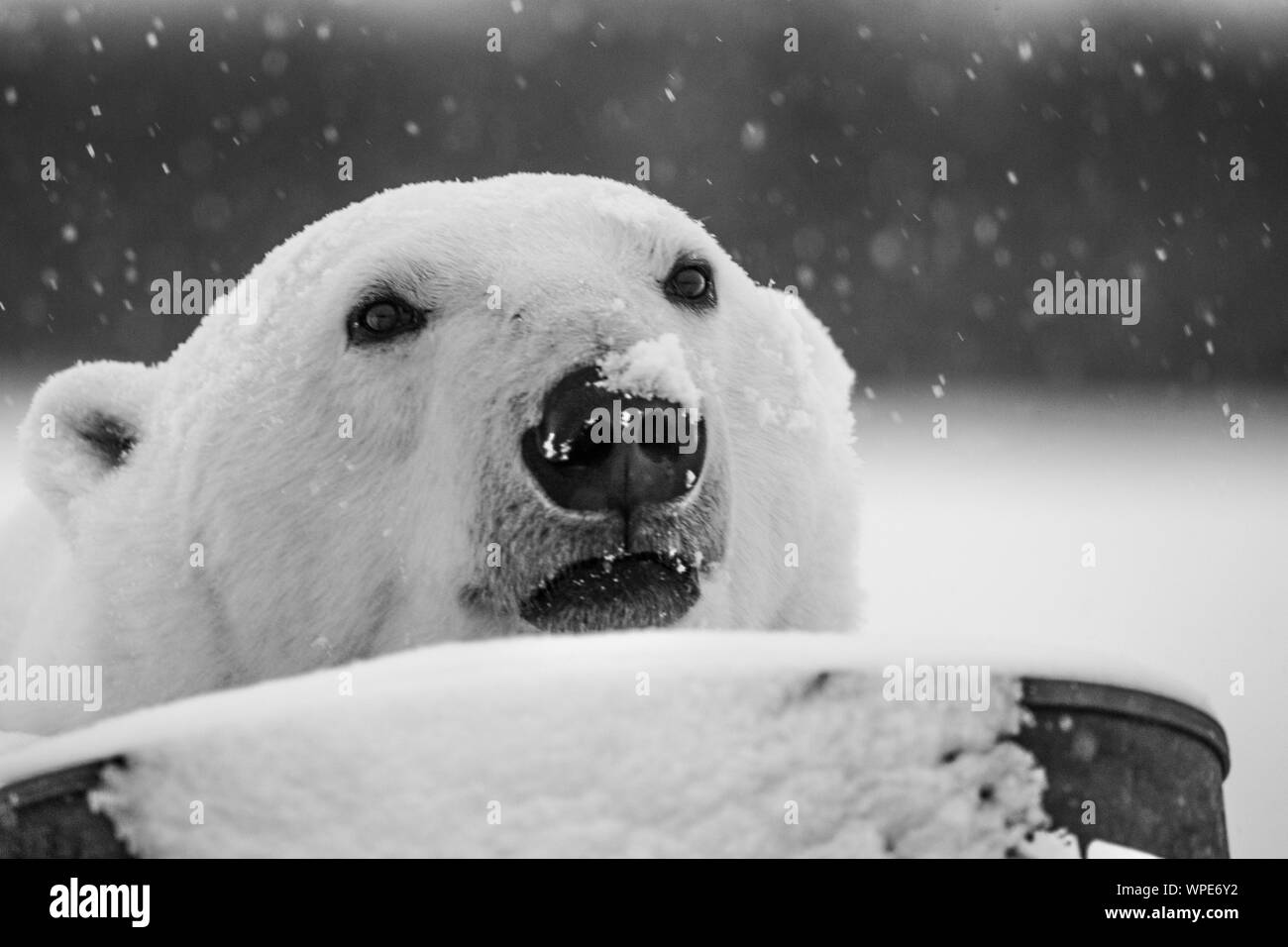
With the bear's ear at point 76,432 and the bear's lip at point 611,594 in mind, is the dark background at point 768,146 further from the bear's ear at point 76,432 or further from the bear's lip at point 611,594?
the bear's lip at point 611,594

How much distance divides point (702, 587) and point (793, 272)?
5257 millimetres

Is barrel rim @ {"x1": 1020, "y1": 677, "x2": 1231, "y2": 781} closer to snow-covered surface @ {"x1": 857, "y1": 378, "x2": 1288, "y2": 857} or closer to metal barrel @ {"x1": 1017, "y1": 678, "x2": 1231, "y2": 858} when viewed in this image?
metal barrel @ {"x1": 1017, "y1": 678, "x2": 1231, "y2": 858}

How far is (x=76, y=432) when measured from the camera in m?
3.19

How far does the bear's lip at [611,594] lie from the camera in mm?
2447

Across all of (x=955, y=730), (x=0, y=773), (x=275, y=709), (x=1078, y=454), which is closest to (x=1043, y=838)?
(x=955, y=730)

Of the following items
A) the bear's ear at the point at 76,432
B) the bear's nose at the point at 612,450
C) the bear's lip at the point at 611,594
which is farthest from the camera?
the bear's ear at the point at 76,432

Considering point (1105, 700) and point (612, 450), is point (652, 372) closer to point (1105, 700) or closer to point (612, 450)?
point (612, 450)

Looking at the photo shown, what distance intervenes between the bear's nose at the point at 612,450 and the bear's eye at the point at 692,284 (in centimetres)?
64

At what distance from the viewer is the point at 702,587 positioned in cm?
259

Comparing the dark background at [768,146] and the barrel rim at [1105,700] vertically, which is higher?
the dark background at [768,146]

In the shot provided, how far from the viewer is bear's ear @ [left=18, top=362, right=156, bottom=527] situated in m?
3.16

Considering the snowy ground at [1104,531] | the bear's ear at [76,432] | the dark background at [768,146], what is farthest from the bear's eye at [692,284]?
the dark background at [768,146]

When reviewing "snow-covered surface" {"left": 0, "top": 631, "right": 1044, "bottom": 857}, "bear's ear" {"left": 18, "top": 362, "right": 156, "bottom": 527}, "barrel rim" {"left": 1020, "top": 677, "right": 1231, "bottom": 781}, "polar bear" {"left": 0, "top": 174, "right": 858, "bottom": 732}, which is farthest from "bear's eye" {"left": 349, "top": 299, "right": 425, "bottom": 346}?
"barrel rim" {"left": 1020, "top": 677, "right": 1231, "bottom": 781}
